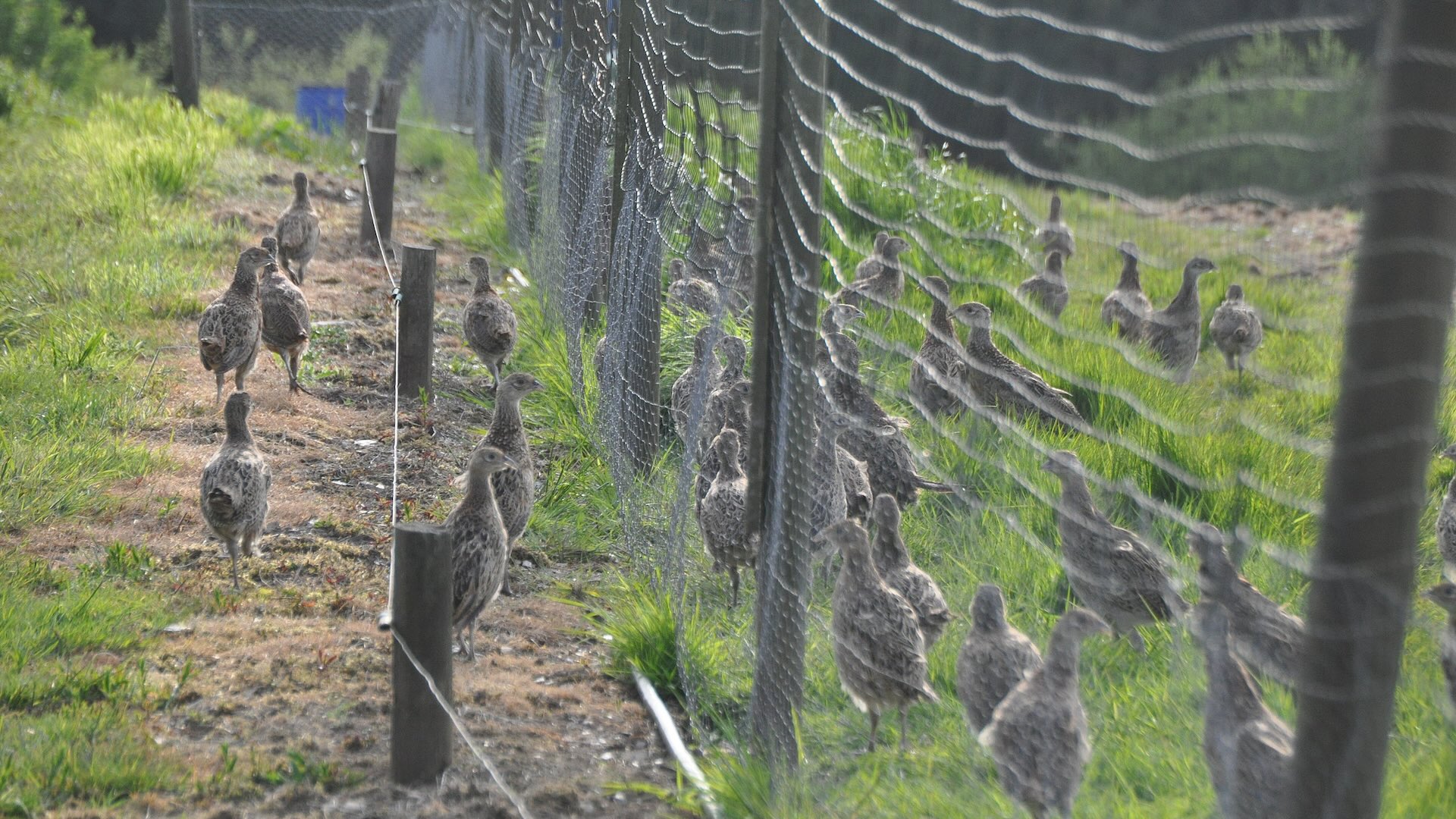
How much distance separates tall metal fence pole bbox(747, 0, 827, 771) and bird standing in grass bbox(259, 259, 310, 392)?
188 inches

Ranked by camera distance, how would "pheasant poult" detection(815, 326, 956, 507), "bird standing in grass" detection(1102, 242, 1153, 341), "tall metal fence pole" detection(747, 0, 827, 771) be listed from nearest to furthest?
"tall metal fence pole" detection(747, 0, 827, 771) < "pheasant poult" detection(815, 326, 956, 507) < "bird standing in grass" detection(1102, 242, 1153, 341)

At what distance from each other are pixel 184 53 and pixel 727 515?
12.4 m

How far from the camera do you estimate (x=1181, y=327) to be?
830 centimetres

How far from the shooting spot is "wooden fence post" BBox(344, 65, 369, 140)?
55.3ft

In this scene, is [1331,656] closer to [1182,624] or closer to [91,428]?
[1182,624]

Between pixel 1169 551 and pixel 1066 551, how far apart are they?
61 centimetres

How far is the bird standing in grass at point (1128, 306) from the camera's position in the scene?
8523 mm

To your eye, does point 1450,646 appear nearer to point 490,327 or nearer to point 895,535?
point 895,535

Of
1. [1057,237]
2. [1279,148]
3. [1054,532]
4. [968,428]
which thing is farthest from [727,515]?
[1057,237]

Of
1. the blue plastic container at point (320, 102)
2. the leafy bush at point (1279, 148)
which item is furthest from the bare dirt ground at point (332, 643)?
the blue plastic container at point (320, 102)

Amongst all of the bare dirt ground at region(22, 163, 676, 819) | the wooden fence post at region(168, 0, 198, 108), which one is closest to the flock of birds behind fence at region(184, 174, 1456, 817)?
the bare dirt ground at region(22, 163, 676, 819)

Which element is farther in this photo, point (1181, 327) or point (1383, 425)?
point (1181, 327)

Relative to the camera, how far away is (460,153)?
15820 millimetres

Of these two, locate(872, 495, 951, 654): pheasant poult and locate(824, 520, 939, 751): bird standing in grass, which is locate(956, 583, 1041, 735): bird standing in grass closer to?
locate(824, 520, 939, 751): bird standing in grass
